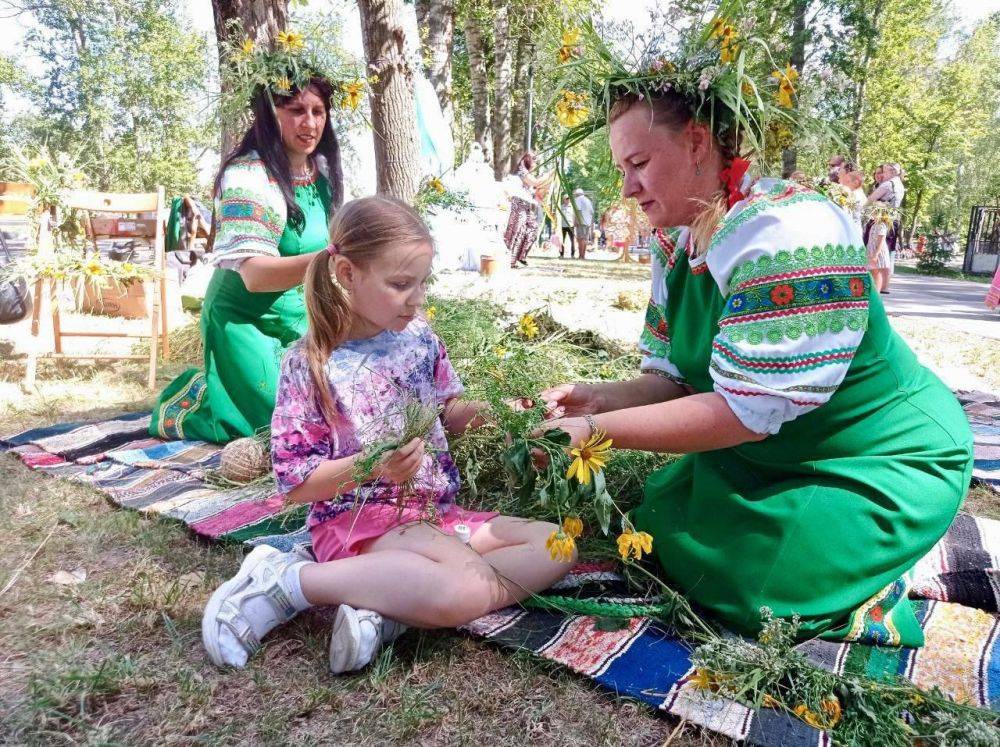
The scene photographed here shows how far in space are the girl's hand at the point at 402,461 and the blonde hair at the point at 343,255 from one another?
1.00 ft

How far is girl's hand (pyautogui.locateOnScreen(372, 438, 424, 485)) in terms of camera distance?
1.68 m

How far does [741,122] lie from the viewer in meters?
1.70

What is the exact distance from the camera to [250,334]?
3.39 meters

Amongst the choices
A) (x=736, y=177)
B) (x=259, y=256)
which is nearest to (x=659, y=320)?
(x=736, y=177)

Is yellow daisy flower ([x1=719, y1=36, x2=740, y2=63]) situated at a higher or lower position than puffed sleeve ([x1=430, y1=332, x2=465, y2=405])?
higher

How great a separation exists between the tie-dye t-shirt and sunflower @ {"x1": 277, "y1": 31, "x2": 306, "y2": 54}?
5.94ft

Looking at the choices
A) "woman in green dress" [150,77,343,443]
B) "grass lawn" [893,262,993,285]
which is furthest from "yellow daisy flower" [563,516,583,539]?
"grass lawn" [893,262,993,285]

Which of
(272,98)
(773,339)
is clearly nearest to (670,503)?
(773,339)

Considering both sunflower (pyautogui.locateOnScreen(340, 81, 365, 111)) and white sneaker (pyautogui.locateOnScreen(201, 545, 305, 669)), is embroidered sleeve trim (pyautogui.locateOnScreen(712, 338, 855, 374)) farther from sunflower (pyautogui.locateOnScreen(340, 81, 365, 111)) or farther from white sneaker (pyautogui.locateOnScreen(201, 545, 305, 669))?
sunflower (pyautogui.locateOnScreen(340, 81, 365, 111))

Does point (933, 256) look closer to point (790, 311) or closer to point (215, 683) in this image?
point (790, 311)

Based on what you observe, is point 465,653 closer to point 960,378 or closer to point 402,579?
point 402,579

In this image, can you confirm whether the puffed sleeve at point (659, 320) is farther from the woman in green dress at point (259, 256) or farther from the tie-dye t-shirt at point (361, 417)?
the woman in green dress at point (259, 256)

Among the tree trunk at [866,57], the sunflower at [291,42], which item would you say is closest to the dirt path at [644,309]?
the sunflower at [291,42]

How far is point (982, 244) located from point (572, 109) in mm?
20313
